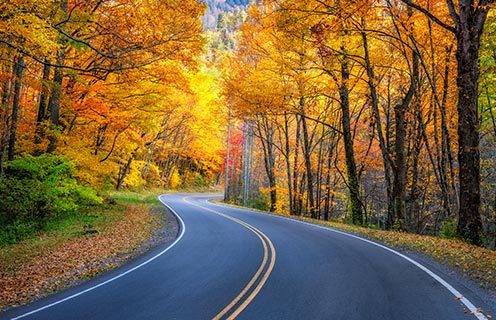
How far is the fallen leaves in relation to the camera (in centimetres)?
781

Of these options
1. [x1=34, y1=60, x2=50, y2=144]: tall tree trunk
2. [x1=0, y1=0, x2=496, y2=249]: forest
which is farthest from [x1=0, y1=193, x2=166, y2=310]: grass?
[x1=34, y1=60, x2=50, y2=144]: tall tree trunk

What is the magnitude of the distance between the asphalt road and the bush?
239 inches

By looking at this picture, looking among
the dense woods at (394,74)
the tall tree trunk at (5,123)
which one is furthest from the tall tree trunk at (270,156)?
the tall tree trunk at (5,123)

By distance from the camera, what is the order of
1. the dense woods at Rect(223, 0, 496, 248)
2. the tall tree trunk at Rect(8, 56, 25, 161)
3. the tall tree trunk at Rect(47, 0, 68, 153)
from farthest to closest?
1. the tall tree trunk at Rect(47, 0, 68, 153)
2. the tall tree trunk at Rect(8, 56, 25, 161)
3. the dense woods at Rect(223, 0, 496, 248)

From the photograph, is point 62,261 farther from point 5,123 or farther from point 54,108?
point 54,108

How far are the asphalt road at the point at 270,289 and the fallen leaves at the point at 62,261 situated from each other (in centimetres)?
78

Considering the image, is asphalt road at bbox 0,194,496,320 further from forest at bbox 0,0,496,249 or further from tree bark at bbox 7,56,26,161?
tree bark at bbox 7,56,26,161

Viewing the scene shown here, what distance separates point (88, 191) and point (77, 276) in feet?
24.0

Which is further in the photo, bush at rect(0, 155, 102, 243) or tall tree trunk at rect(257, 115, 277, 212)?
tall tree trunk at rect(257, 115, 277, 212)

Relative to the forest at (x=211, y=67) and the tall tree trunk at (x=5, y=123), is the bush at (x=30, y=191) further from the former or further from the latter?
the tall tree trunk at (x=5, y=123)

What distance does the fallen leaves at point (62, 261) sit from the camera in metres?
7.81

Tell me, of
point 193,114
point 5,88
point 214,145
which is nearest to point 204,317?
point 5,88

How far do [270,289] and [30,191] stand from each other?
38.9 feet

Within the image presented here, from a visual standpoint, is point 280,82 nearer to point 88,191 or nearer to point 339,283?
point 88,191
